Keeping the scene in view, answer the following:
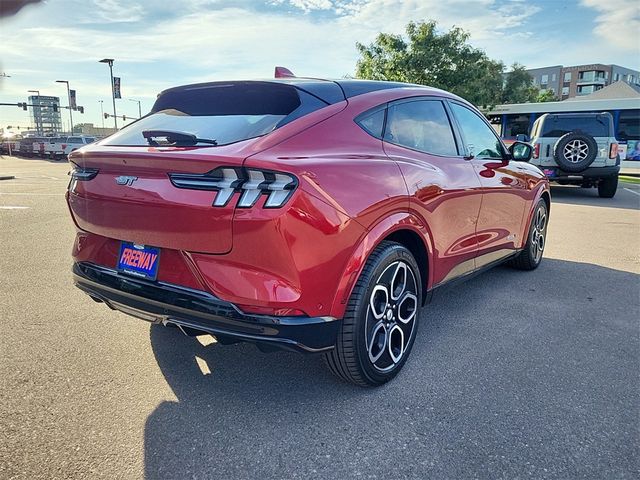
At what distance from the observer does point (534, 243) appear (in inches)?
201

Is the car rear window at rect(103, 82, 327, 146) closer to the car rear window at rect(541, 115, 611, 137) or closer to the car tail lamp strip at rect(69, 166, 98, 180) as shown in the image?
the car tail lamp strip at rect(69, 166, 98, 180)

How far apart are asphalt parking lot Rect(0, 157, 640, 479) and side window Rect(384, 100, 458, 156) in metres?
1.34

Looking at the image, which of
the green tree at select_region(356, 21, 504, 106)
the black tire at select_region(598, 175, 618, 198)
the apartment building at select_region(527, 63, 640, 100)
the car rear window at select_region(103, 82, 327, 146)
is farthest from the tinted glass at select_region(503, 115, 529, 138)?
the apartment building at select_region(527, 63, 640, 100)

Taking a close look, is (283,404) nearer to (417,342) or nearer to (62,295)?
(417,342)

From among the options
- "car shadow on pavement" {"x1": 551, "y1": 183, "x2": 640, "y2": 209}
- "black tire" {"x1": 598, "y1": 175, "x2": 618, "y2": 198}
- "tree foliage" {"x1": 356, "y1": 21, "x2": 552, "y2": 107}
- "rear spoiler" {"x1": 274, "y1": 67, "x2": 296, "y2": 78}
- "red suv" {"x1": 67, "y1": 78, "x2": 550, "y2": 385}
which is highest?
"tree foliage" {"x1": 356, "y1": 21, "x2": 552, "y2": 107}

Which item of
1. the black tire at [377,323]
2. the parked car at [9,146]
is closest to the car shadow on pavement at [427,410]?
the black tire at [377,323]

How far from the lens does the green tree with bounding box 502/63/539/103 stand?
131ft

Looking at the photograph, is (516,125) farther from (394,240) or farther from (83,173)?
(83,173)

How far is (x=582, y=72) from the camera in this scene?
88875mm

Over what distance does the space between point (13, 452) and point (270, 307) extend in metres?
1.28

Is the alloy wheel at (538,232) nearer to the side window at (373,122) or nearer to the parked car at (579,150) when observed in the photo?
the side window at (373,122)

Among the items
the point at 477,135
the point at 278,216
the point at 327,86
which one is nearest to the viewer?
the point at 278,216

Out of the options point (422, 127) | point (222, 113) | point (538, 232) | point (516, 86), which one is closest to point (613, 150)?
point (538, 232)

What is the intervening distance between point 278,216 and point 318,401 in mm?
1109
